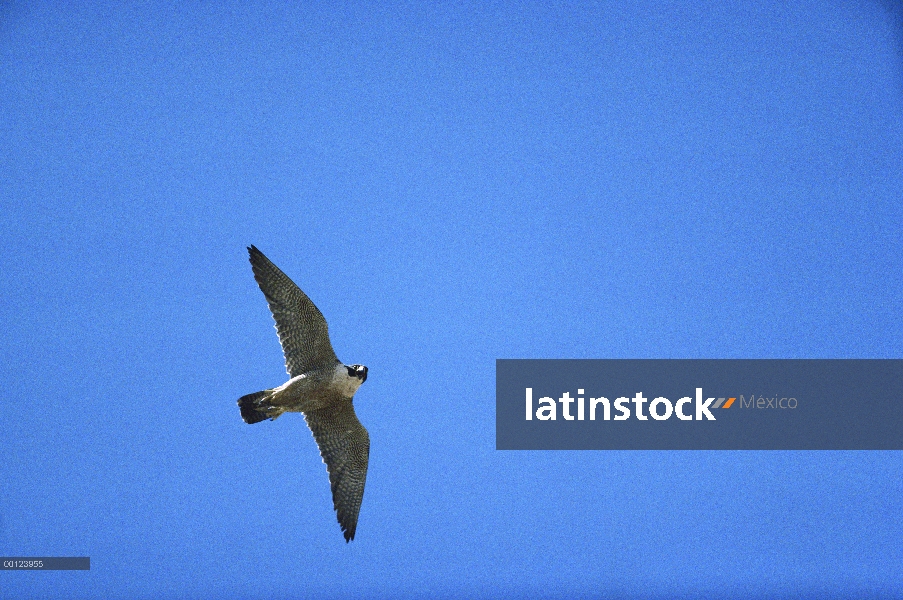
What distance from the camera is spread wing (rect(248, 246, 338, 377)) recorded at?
468 cm

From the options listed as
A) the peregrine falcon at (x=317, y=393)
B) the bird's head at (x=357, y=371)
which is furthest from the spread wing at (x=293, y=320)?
the bird's head at (x=357, y=371)

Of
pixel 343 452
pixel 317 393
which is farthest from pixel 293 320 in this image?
pixel 343 452

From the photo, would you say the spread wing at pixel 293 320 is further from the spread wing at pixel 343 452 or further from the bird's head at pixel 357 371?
the spread wing at pixel 343 452

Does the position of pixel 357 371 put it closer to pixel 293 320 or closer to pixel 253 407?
pixel 293 320

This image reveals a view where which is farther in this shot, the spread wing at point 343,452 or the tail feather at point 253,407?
the spread wing at point 343,452

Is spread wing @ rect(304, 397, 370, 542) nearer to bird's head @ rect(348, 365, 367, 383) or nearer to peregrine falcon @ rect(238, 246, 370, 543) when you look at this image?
peregrine falcon @ rect(238, 246, 370, 543)

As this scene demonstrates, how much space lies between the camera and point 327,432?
16.3 feet

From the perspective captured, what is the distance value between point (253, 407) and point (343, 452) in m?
0.62

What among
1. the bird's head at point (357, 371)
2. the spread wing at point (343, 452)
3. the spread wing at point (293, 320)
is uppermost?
the spread wing at point (293, 320)

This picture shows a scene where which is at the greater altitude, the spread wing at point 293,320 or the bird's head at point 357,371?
the spread wing at point 293,320

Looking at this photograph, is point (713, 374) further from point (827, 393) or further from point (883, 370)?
point (883, 370)

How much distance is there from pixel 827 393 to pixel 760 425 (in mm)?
507

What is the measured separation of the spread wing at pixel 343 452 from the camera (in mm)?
4918

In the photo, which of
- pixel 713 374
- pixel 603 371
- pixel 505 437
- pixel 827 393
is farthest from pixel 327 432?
pixel 827 393
